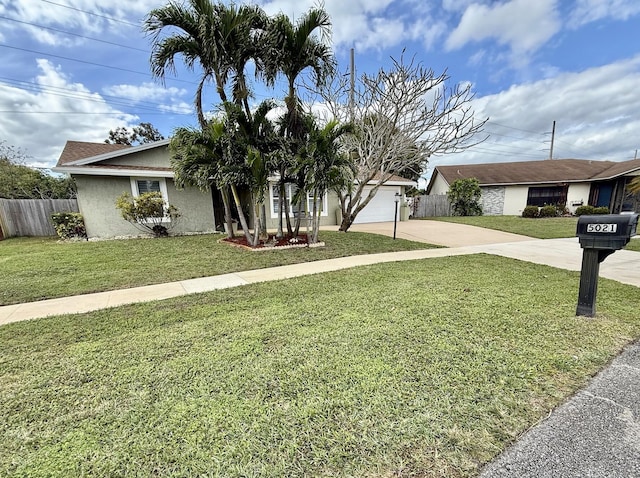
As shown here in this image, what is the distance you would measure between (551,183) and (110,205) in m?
27.7

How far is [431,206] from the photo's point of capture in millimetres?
22359

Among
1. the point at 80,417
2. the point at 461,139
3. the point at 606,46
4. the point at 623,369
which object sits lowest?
the point at 623,369

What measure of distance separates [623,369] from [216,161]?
8.60 meters

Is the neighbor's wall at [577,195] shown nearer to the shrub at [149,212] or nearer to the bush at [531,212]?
the bush at [531,212]

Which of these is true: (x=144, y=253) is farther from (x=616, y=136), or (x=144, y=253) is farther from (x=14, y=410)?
(x=616, y=136)

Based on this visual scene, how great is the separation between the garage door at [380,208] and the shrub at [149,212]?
34.6 ft

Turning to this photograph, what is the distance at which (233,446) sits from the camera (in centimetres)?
181

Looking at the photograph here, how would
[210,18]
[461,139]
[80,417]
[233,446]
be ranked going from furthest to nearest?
[461,139], [210,18], [80,417], [233,446]

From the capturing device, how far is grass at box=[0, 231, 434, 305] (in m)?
5.50

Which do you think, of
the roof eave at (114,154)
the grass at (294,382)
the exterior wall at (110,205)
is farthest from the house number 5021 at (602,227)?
the exterior wall at (110,205)

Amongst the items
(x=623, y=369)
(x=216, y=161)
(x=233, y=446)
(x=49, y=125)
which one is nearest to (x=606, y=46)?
(x=623, y=369)

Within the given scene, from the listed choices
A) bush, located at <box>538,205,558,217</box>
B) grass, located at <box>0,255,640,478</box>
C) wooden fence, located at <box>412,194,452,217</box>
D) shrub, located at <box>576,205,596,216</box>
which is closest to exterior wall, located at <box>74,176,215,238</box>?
grass, located at <box>0,255,640,478</box>

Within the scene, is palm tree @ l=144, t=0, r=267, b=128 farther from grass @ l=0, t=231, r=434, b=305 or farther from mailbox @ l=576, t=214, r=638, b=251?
mailbox @ l=576, t=214, r=638, b=251

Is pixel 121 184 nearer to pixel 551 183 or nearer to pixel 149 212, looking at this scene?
pixel 149 212
